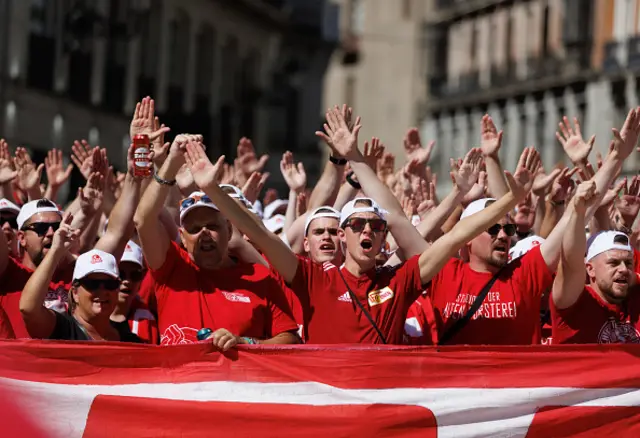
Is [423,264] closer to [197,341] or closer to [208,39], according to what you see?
[197,341]

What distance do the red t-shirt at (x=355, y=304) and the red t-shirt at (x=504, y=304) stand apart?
445 millimetres

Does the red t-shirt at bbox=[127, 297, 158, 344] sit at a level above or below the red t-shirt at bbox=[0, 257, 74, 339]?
below

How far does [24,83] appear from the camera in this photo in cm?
3303

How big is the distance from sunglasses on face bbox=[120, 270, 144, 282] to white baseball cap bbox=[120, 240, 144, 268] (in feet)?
0.19

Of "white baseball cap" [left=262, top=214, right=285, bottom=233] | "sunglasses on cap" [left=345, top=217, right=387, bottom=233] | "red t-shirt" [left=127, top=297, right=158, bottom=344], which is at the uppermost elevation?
"sunglasses on cap" [left=345, top=217, right=387, bottom=233]

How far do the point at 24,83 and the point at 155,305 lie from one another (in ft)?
76.7

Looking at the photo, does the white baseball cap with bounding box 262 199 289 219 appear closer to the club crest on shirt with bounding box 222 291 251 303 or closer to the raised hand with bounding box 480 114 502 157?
the raised hand with bounding box 480 114 502 157

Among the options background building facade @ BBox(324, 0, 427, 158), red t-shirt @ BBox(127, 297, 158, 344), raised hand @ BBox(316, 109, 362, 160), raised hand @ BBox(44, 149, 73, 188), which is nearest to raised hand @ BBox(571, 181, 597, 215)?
raised hand @ BBox(316, 109, 362, 160)

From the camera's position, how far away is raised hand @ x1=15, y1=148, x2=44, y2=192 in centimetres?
1264

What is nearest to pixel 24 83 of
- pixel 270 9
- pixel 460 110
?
pixel 270 9

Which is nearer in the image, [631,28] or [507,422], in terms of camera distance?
[507,422]

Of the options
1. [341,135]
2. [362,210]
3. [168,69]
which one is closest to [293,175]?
[341,135]

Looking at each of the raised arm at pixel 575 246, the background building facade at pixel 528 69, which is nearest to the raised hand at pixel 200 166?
the raised arm at pixel 575 246

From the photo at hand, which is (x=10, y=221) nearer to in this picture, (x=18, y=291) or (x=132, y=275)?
(x=132, y=275)
